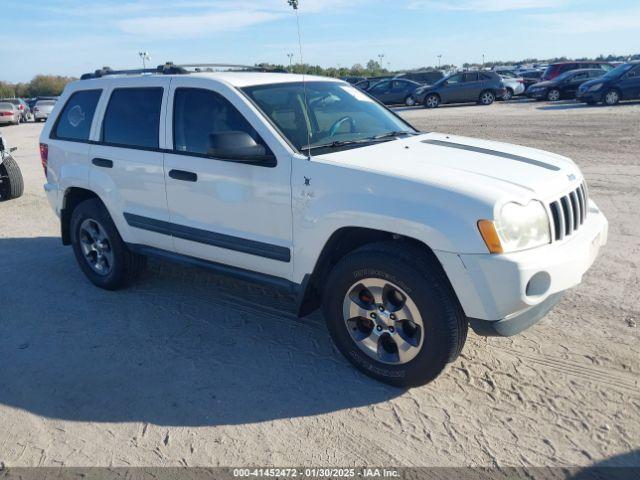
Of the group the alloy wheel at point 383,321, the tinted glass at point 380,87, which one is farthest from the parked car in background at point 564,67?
the alloy wheel at point 383,321

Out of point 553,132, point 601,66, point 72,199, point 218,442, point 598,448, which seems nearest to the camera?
point 598,448

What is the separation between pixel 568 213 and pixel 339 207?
1.39 m

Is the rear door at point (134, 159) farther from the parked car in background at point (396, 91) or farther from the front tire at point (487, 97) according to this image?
the parked car in background at point (396, 91)

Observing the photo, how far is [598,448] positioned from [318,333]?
80.4 inches

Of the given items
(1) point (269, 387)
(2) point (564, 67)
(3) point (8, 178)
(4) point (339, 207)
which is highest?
(2) point (564, 67)

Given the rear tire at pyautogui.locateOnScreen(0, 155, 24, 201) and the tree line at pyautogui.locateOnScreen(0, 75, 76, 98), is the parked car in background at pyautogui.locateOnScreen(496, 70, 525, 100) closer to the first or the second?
the rear tire at pyautogui.locateOnScreen(0, 155, 24, 201)

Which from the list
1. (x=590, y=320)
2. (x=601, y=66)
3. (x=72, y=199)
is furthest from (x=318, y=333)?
(x=601, y=66)

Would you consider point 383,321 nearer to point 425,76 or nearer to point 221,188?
point 221,188

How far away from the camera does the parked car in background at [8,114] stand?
28.4m

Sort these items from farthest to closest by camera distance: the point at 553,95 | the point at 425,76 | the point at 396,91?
the point at 425,76 < the point at 396,91 < the point at 553,95

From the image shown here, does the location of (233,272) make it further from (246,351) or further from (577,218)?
(577,218)

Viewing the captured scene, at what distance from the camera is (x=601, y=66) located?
27.6 meters

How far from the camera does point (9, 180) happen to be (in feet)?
30.0

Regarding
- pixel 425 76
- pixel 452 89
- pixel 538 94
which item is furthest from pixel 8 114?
pixel 538 94
